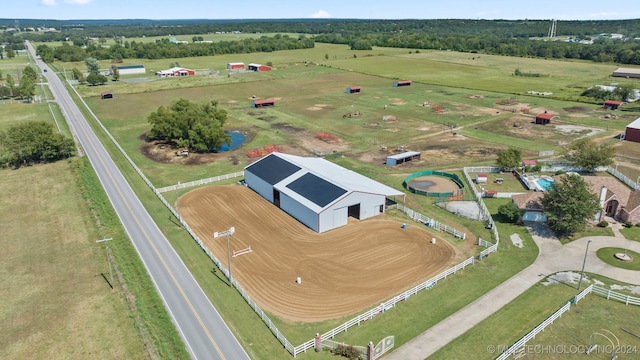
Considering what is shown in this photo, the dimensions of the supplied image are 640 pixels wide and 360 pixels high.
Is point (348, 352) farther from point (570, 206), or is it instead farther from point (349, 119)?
point (349, 119)

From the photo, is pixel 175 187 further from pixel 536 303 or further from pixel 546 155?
pixel 546 155

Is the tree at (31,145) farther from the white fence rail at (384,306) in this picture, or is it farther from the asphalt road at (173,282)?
the white fence rail at (384,306)

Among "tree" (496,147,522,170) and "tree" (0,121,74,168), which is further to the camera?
"tree" (0,121,74,168)

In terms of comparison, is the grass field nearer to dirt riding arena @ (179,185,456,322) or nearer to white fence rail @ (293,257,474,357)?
white fence rail @ (293,257,474,357)

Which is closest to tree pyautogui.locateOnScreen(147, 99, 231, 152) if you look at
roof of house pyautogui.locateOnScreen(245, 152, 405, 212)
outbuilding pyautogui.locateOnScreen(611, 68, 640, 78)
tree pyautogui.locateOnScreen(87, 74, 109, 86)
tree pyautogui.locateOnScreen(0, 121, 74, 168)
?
tree pyautogui.locateOnScreen(0, 121, 74, 168)

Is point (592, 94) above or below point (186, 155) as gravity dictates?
above

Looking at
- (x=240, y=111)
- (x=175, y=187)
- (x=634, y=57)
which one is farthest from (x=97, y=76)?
(x=634, y=57)

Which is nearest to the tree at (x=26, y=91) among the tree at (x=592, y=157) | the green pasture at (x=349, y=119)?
the green pasture at (x=349, y=119)
